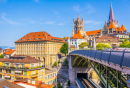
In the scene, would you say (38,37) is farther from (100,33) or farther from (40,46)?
(100,33)

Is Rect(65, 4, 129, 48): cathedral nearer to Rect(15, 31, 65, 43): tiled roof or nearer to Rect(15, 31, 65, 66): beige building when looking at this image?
Rect(15, 31, 65, 66): beige building

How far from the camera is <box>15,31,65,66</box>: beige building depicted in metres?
66.9

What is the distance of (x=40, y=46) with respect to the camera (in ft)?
226

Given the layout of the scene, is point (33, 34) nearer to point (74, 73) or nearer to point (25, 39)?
point (25, 39)

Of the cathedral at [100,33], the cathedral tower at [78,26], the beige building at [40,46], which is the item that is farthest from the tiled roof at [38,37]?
the cathedral tower at [78,26]

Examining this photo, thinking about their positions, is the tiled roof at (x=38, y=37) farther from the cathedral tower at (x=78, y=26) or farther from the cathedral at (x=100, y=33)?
the cathedral tower at (x=78, y=26)

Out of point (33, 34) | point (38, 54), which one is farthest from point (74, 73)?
point (33, 34)

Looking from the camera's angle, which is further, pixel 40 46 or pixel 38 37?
pixel 38 37

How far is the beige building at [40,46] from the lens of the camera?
2633 inches

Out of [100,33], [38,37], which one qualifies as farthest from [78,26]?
[38,37]

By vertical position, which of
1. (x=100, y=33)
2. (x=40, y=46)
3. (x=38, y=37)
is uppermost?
(x=100, y=33)

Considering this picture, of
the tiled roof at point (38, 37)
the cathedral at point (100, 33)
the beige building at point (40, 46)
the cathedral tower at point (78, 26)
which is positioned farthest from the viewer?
the cathedral tower at point (78, 26)

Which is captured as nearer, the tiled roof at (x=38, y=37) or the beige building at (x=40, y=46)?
the beige building at (x=40, y=46)

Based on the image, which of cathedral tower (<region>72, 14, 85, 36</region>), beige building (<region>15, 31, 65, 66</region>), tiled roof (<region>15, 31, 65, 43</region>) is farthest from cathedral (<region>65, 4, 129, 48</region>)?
tiled roof (<region>15, 31, 65, 43</region>)
